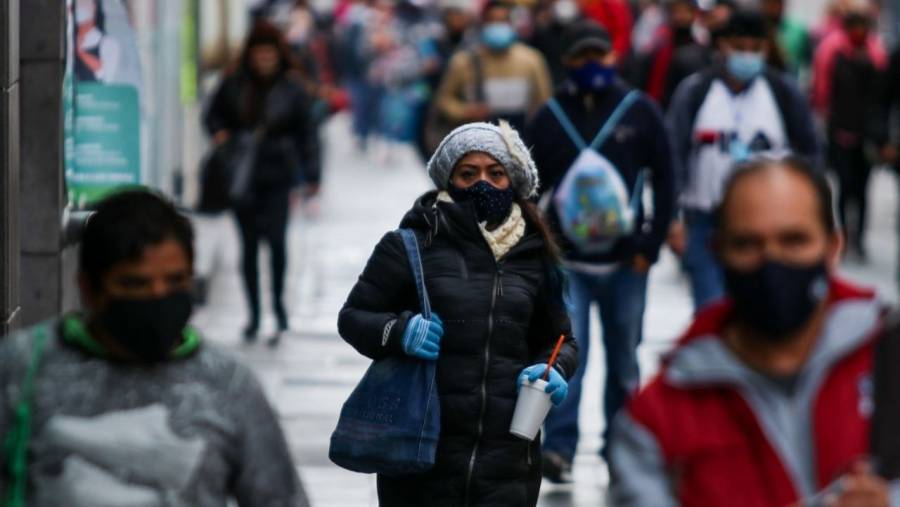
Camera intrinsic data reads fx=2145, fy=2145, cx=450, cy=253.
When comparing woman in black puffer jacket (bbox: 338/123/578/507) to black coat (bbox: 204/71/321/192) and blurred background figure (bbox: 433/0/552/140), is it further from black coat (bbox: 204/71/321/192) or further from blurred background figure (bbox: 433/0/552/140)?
blurred background figure (bbox: 433/0/552/140)

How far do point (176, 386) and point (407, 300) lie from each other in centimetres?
219

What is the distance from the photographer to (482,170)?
6199 mm

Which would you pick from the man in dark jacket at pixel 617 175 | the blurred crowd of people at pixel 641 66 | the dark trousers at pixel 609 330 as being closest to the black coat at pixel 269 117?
the blurred crowd of people at pixel 641 66

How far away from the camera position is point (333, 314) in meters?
14.3

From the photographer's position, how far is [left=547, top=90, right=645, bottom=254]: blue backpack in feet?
29.0

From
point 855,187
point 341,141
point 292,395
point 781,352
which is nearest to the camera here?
point 781,352

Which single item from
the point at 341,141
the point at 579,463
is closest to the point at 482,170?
the point at 579,463

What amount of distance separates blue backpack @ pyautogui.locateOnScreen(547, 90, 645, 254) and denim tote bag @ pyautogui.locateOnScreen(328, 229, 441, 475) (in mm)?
2891

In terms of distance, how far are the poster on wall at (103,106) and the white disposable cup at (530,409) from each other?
3462 millimetres

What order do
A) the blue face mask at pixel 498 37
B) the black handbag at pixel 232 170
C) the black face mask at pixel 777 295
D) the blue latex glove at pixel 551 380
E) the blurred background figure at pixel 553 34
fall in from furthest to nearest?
the blurred background figure at pixel 553 34 → the blue face mask at pixel 498 37 → the black handbag at pixel 232 170 → the blue latex glove at pixel 551 380 → the black face mask at pixel 777 295

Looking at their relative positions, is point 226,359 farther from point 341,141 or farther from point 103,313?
point 341,141

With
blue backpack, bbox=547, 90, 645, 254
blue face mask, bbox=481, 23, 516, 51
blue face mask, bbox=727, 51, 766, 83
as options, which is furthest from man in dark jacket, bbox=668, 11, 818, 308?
blue face mask, bbox=481, 23, 516, 51

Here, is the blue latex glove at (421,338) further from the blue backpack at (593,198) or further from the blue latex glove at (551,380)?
the blue backpack at (593,198)

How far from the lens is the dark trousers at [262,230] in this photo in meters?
12.7
